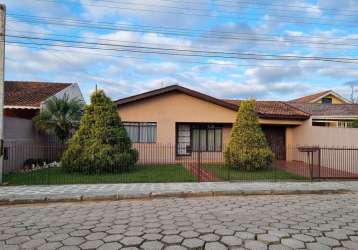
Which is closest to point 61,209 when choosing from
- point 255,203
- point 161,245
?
point 161,245

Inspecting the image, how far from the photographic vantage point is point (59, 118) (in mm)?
16781

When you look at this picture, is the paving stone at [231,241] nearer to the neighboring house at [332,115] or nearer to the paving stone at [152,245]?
the paving stone at [152,245]

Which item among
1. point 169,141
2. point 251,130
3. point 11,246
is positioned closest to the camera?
point 11,246

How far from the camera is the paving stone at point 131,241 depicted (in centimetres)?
492

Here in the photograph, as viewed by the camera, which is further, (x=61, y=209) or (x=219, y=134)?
(x=219, y=134)

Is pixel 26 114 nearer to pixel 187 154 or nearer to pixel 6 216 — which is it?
pixel 187 154

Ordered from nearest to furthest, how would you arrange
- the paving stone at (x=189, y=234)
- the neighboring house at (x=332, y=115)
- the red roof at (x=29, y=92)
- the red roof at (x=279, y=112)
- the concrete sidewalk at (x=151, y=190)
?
the paving stone at (x=189, y=234) < the concrete sidewalk at (x=151, y=190) < the red roof at (x=29, y=92) < the red roof at (x=279, y=112) < the neighboring house at (x=332, y=115)

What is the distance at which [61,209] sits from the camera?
764 centimetres

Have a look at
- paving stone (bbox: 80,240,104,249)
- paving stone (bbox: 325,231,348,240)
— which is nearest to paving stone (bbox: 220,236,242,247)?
paving stone (bbox: 325,231,348,240)

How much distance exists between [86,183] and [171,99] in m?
8.64

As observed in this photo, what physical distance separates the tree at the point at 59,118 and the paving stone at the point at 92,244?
41.5 ft

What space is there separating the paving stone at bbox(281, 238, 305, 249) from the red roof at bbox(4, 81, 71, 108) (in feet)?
53.8

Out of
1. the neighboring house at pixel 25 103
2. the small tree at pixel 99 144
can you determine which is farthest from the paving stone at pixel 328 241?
the neighboring house at pixel 25 103

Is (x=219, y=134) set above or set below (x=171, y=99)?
below
